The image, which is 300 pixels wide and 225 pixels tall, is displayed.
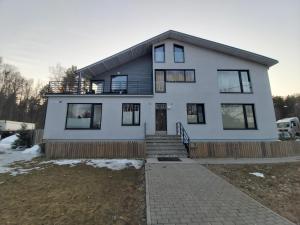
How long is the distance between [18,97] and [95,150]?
4268cm

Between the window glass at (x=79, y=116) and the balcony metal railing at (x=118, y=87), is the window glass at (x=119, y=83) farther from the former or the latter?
the window glass at (x=79, y=116)

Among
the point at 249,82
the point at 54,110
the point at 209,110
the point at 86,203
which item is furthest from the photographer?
the point at 249,82

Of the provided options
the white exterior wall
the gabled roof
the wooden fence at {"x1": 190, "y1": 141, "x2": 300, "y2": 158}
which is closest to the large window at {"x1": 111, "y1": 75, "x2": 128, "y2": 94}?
the gabled roof

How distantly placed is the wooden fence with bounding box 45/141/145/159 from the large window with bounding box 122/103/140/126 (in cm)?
251

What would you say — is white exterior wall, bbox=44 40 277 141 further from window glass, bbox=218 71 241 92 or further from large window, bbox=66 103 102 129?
window glass, bbox=218 71 241 92

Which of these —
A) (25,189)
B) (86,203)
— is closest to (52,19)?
(25,189)

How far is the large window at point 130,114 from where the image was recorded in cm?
1313

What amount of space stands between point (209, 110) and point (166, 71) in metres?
5.08

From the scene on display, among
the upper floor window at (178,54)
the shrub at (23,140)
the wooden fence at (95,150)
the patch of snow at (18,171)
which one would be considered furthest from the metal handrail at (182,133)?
the shrub at (23,140)

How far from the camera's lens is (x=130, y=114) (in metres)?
13.2

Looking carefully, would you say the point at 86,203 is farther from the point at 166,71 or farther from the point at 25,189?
the point at 166,71

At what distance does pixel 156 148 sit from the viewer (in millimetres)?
11125

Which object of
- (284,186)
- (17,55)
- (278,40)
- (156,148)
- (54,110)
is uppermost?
(278,40)

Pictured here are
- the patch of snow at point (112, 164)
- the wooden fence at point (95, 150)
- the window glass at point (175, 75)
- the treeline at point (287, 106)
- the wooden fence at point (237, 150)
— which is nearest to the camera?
the patch of snow at point (112, 164)
